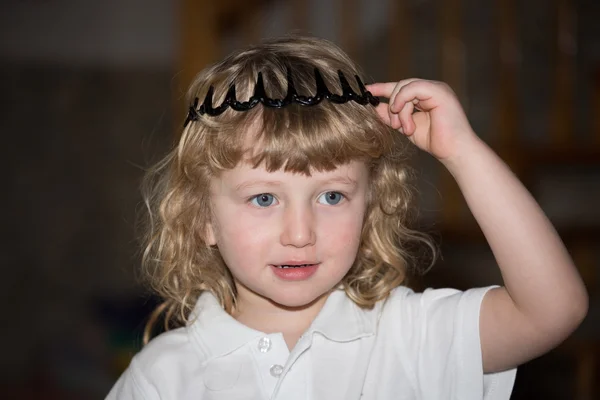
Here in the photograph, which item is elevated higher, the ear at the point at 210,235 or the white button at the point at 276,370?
the ear at the point at 210,235

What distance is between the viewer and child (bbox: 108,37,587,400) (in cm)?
99

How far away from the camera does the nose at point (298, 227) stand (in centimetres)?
99

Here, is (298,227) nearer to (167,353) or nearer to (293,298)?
(293,298)

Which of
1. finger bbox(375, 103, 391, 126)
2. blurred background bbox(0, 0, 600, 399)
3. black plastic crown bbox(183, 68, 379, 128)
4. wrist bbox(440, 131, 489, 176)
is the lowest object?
blurred background bbox(0, 0, 600, 399)

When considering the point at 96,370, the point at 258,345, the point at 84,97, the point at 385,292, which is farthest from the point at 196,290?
the point at 84,97

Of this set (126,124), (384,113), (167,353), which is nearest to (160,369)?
(167,353)

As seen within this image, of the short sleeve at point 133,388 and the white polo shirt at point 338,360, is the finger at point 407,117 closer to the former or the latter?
the white polo shirt at point 338,360

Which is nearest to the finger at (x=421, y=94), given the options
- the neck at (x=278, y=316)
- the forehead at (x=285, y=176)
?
the forehead at (x=285, y=176)

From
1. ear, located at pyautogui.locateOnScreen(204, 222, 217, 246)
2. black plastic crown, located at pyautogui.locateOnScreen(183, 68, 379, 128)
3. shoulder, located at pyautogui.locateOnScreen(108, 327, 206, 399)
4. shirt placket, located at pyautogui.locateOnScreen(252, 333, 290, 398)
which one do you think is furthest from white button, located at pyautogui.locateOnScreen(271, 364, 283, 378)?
black plastic crown, located at pyautogui.locateOnScreen(183, 68, 379, 128)

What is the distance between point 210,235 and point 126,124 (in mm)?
2592

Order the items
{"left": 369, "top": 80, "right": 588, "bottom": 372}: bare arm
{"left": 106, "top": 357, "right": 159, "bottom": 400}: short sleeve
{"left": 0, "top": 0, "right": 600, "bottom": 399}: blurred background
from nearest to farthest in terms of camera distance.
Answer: {"left": 369, "top": 80, "right": 588, "bottom": 372}: bare arm → {"left": 106, "top": 357, "right": 159, "bottom": 400}: short sleeve → {"left": 0, "top": 0, "right": 600, "bottom": 399}: blurred background

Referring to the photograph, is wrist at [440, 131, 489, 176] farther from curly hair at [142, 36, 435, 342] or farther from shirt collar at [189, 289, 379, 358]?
shirt collar at [189, 289, 379, 358]

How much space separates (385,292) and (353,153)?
0.77 feet

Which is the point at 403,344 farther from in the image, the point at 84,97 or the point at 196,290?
the point at 84,97
